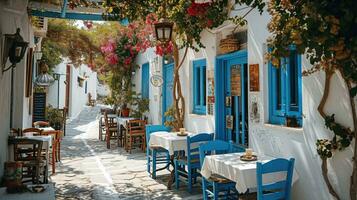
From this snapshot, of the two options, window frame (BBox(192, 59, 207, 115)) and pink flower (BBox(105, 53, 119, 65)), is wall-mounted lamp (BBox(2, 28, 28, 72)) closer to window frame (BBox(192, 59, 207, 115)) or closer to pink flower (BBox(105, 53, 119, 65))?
window frame (BBox(192, 59, 207, 115))

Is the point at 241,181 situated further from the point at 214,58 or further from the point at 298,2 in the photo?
the point at 214,58

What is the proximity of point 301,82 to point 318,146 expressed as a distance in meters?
0.89

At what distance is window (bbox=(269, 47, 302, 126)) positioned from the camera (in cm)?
430

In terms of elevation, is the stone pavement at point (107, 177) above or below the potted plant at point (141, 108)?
below

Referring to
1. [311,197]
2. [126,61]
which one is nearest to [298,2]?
[311,197]

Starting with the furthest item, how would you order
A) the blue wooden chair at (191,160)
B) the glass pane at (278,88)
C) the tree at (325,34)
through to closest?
the blue wooden chair at (191,160) < the glass pane at (278,88) < the tree at (325,34)

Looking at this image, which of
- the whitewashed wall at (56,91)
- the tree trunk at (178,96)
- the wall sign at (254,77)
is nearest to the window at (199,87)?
the tree trunk at (178,96)

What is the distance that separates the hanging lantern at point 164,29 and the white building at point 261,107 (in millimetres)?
818

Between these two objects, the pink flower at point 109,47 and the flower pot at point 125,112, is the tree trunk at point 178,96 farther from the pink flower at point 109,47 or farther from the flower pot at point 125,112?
the pink flower at point 109,47

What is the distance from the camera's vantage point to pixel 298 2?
2.94 m

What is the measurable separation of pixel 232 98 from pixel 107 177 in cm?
301

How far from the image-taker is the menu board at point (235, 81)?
582 centimetres

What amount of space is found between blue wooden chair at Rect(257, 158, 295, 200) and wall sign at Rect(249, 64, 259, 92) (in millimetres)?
1517

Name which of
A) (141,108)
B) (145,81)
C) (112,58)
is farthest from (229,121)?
(112,58)
